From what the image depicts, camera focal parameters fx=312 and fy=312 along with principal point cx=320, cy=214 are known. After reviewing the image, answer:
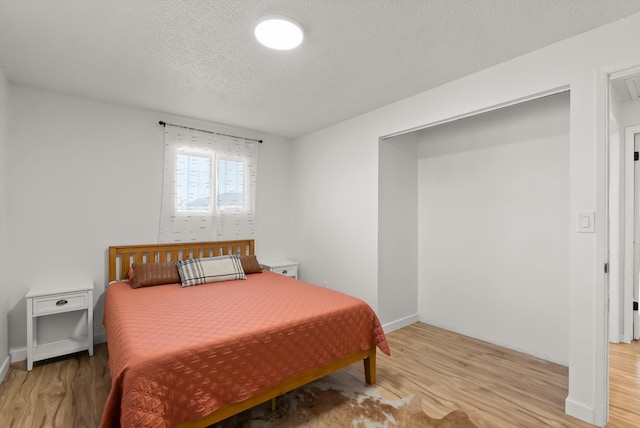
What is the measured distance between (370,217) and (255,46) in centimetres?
207

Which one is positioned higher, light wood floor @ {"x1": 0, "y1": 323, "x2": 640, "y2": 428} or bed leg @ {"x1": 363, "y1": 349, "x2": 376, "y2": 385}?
bed leg @ {"x1": 363, "y1": 349, "x2": 376, "y2": 385}

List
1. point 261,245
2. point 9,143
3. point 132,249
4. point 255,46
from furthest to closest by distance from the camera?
point 261,245 < point 132,249 < point 9,143 < point 255,46

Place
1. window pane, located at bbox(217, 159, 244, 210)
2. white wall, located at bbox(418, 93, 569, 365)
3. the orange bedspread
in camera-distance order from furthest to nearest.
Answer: window pane, located at bbox(217, 159, 244, 210)
white wall, located at bbox(418, 93, 569, 365)
the orange bedspread

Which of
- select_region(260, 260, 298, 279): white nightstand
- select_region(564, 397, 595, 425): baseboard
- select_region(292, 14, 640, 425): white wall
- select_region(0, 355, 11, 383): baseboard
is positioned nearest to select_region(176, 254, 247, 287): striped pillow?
select_region(260, 260, 298, 279): white nightstand

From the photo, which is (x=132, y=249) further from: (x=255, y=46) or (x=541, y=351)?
(x=541, y=351)

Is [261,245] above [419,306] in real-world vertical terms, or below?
above

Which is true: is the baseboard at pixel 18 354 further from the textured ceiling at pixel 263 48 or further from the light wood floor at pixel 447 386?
the textured ceiling at pixel 263 48

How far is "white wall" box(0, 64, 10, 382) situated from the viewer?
2.59 m

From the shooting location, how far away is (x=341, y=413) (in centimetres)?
207

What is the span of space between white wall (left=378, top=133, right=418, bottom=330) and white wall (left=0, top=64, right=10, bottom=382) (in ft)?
11.2

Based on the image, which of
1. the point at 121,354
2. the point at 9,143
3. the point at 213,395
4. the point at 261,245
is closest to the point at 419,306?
the point at 261,245

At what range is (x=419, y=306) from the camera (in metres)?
3.93

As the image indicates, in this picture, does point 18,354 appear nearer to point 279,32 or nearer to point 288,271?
point 288,271

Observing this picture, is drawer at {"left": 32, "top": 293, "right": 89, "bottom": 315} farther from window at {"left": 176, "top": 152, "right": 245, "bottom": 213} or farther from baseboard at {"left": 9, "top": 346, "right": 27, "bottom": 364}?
window at {"left": 176, "top": 152, "right": 245, "bottom": 213}
